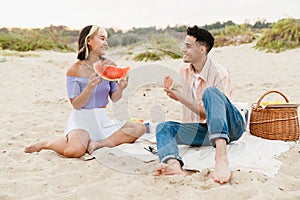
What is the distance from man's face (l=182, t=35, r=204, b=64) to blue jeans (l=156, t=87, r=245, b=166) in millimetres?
419

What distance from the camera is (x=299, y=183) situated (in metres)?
2.41

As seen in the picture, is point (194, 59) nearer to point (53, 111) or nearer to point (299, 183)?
point (299, 183)

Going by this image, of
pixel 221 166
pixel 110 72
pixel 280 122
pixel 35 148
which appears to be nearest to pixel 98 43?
pixel 110 72

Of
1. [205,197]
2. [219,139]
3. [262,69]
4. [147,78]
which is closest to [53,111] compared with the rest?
[147,78]

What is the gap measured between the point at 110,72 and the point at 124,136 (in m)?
0.63

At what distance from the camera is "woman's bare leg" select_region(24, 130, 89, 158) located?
10.3 feet

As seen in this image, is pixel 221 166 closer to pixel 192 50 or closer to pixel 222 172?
pixel 222 172

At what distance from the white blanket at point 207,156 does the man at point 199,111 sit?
125 mm

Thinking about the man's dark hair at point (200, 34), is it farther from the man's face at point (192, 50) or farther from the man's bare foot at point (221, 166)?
the man's bare foot at point (221, 166)

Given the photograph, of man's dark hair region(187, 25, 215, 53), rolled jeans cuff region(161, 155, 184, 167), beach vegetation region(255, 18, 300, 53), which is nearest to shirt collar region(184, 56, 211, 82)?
man's dark hair region(187, 25, 215, 53)

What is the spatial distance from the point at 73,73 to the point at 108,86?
0.34 metres

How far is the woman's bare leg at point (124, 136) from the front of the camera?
11.1 ft

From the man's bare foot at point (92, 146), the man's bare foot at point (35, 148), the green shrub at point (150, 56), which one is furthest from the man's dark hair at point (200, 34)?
the green shrub at point (150, 56)

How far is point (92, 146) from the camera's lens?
326 cm
